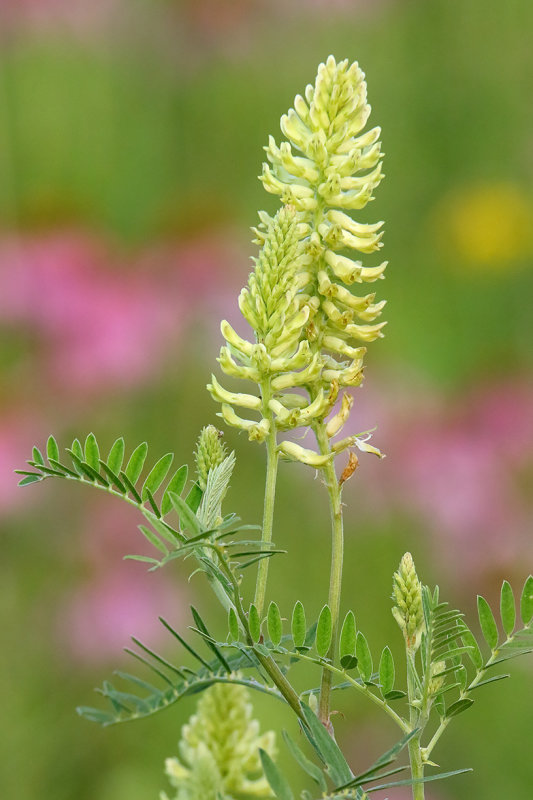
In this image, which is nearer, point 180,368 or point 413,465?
point 413,465

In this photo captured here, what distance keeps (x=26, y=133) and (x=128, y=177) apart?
315 millimetres

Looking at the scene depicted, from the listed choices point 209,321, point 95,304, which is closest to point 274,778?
point 95,304

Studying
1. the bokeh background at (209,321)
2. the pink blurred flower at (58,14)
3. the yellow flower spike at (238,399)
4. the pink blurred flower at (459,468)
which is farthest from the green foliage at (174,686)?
the pink blurred flower at (58,14)

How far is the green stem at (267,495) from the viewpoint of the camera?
0.46m

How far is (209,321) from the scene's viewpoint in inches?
99.2

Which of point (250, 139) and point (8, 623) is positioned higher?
point (250, 139)

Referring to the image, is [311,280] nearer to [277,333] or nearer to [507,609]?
[277,333]

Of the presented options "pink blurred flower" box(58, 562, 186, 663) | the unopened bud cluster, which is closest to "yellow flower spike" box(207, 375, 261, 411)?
the unopened bud cluster

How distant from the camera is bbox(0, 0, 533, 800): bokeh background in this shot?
6.65 feet

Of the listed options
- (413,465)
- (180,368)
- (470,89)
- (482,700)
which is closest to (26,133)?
(180,368)

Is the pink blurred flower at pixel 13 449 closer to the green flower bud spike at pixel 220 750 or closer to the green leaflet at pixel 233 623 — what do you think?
the green flower bud spike at pixel 220 750

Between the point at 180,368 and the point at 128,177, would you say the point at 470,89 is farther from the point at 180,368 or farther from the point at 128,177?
the point at 180,368

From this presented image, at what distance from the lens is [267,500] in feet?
1.56

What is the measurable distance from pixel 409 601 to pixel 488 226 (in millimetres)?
2447
